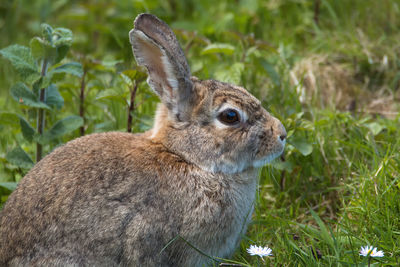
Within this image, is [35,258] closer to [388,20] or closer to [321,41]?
[321,41]

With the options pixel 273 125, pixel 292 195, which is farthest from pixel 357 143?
pixel 273 125

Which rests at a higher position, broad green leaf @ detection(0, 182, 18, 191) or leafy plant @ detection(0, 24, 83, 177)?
leafy plant @ detection(0, 24, 83, 177)

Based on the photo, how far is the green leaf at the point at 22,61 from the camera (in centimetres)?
417

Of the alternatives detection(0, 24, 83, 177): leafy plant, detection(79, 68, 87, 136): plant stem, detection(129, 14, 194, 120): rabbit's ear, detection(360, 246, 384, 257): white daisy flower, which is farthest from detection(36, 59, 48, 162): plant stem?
detection(360, 246, 384, 257): white daisy flower

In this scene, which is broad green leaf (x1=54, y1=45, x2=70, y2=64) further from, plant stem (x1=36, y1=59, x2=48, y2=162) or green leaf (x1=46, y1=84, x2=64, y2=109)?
green leaf (x1=46, y1=84, x2=64, y2=109)

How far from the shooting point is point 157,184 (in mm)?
3645

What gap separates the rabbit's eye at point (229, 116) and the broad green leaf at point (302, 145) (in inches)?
31.7

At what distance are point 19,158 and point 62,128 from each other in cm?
39

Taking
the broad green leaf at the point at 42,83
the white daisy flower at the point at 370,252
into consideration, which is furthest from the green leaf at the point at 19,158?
the white daisy flower at the point at 370,252

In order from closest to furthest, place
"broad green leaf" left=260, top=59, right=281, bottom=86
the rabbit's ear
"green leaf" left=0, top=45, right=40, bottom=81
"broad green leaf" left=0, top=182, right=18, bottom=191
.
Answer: the rabbit's ear, "green leaf" left=0, top=45, right=40, bottom=81, "broad green leaf" left=0, top=182, right=18, bottom=191, "broad green leaf" left=260, top=59, right=281, bottom=86

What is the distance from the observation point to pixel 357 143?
450 centimetres

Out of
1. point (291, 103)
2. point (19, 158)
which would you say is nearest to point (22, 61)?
point (19, 158)

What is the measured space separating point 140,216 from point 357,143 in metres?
1.91

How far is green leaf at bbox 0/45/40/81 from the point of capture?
4.17m
